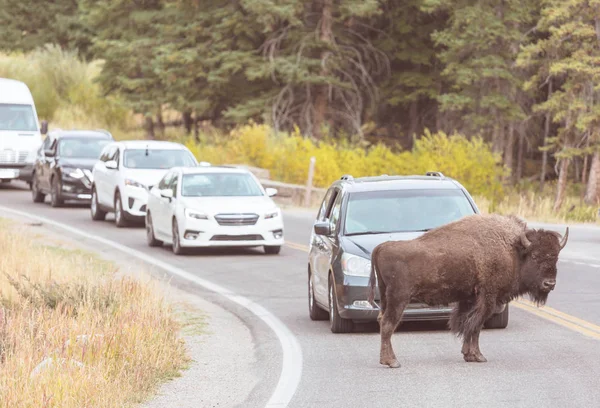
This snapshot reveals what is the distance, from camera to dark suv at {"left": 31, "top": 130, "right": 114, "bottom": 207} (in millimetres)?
33438

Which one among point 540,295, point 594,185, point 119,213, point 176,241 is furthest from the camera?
point 594,185

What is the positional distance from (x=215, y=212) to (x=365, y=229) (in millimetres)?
8957

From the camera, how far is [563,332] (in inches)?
532

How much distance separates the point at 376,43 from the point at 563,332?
40.1 meters

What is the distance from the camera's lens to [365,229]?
14.1m

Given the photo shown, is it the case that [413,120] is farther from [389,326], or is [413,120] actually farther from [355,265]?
[389,326]

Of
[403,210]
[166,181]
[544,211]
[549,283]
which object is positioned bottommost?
[544,211]

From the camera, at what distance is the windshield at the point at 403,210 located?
1409cm

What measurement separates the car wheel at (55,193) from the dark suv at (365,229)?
19.7m

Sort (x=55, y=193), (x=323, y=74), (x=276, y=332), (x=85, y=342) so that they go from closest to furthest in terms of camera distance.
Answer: (x=85, y=342) < (x=276, y=332) < (x=55, y=193) < (x=323, y=74)

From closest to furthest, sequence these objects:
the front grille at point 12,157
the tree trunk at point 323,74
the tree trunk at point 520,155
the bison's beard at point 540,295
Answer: the bison's beard at point 540,295 → the front grille at point 12,157 → the tree trunk at point 520,155 → the tree trunk at point 323,74

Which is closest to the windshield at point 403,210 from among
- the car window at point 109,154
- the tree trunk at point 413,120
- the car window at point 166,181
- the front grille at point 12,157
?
the car window at point 166,181

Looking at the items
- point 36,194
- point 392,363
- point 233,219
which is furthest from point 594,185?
point 392,363

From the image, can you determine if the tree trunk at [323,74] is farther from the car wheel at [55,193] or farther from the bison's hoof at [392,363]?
the bison's hoof at [392,363]
